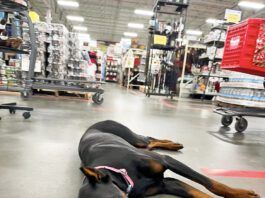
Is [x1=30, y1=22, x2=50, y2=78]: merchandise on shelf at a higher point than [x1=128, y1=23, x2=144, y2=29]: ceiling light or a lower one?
lower

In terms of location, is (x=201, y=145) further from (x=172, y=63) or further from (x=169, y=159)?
(x=172, y=63)

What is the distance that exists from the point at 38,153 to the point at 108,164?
3.15 ft

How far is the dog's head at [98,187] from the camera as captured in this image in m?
1.01

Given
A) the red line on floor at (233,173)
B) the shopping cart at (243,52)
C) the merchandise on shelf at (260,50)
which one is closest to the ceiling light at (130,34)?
the shopping cart at (243,52)

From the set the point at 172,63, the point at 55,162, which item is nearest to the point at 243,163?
the point at 55,162

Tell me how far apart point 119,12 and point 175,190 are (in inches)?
788

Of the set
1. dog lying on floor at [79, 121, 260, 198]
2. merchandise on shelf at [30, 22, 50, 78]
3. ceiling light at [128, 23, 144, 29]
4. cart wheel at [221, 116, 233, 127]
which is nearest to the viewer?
dog lying on floor at [79, 121, 260, 198]

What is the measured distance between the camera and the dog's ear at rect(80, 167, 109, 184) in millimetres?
1021

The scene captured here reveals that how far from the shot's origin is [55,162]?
6.33ft

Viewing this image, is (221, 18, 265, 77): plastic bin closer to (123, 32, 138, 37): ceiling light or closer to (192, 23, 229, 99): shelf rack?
(192, 23, 229, 99): shelf rack

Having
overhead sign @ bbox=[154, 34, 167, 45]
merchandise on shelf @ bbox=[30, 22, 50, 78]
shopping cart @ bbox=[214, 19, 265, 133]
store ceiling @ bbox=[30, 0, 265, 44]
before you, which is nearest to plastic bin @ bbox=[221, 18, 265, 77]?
shopping cart @ bbox=[214, 19, 265, 133]

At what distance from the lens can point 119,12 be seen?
803 inches

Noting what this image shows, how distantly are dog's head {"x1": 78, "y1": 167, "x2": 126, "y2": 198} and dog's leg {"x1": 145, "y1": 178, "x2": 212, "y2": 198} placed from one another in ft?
1.19

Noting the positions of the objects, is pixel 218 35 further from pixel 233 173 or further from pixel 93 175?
pixel 93 175
